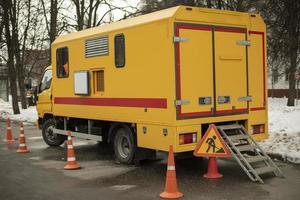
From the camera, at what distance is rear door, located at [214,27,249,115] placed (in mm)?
9469

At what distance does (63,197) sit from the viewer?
7707 millimetres

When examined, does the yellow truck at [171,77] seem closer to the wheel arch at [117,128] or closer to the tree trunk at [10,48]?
the wheel arch at [117,128]

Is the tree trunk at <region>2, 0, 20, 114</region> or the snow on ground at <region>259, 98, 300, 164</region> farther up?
the tree trunk at <region>2, 0, 20, 114</region>

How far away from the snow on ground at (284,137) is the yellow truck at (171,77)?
31.8 inches

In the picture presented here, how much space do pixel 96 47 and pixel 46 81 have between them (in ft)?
12.9

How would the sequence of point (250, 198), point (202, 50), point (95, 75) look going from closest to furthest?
1. point (250, 198)
2. point (202, 50)
3. point (95, 75)

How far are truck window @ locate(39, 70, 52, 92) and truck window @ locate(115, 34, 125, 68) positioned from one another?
14.8 ft

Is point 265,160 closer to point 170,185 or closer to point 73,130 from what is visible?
point 170,185

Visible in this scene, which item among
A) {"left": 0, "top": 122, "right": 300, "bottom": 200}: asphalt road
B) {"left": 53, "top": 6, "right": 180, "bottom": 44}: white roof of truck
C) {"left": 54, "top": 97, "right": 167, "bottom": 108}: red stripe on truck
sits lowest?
{"left": 0, "top": 122, "right": 300, "bottom": 200}: asphalt road

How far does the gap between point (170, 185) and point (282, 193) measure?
6.11 ft

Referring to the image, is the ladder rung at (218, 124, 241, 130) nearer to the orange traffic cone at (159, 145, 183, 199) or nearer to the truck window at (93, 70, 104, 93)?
the orange traffic cone at (159, 145, 183, 199)

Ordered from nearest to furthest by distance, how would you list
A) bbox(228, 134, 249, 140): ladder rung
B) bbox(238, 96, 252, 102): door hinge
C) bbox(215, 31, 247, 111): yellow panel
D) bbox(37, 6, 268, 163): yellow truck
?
bbox(37, 6, 268, 163): yellow truck < bbox(228, 134, 249, 140): ladder rung < bbox(215, 31, 247, 111): yellow panel < bbox(238, 96, 252, 102): door hinge

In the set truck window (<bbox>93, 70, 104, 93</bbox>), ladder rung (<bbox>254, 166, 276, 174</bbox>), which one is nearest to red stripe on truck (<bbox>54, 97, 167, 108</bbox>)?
truck window (<bbox>93, 70, 104, 93</bbox>)

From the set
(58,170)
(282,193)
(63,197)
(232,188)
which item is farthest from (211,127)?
(58,170)
